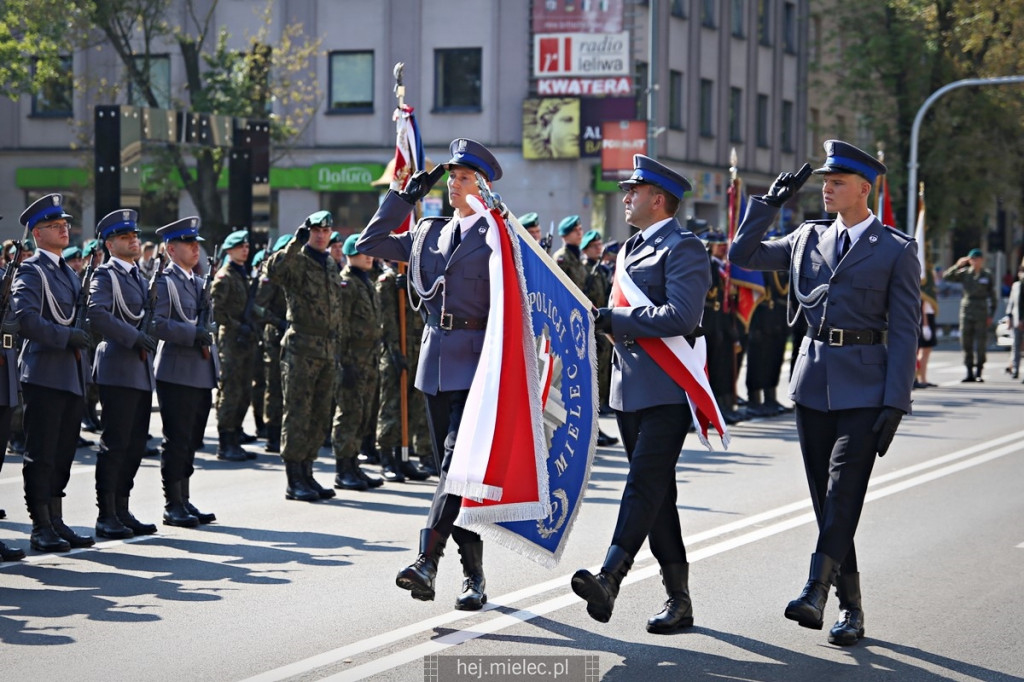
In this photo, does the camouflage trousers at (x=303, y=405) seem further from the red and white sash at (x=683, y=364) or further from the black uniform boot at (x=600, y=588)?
the black uniform boot at (x=600, y=588)

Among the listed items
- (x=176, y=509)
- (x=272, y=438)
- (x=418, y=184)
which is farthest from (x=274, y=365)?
(x=418, y=184)

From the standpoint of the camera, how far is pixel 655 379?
22.4ft

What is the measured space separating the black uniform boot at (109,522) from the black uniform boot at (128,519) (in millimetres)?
109

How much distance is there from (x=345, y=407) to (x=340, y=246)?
2.64 metres

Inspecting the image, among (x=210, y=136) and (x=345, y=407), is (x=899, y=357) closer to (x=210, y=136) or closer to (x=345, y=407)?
(x=345, y=407)

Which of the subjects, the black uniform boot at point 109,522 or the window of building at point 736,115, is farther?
the window of building at point 736,115

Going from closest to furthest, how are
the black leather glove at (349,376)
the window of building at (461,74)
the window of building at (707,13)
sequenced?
the black leather glove at (349,376), the window of building at (461,74), the window of building at (707,13)

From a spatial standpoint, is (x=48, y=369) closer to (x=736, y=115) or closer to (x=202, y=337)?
(x=202, y=337)

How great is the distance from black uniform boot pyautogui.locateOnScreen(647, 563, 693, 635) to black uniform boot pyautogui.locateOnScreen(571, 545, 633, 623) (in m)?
0.47

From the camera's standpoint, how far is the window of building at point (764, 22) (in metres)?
48.8

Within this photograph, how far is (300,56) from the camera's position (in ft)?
120

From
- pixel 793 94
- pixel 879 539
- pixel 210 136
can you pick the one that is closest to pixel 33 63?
pixel 210 136

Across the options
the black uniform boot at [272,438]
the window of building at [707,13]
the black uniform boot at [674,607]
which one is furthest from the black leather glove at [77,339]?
the window of building at [707,13]

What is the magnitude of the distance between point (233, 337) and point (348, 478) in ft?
9.99
